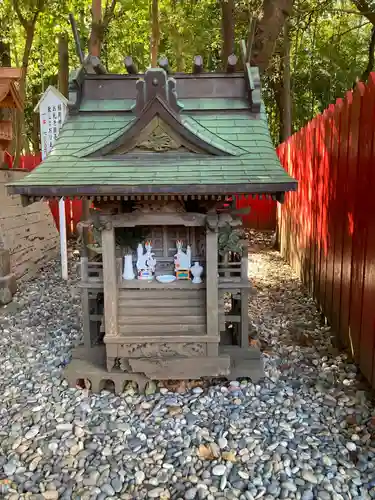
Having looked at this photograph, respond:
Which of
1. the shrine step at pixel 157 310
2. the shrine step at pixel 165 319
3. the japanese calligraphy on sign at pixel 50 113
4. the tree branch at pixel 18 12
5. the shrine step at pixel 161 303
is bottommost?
the shrine step at pixel 165 319

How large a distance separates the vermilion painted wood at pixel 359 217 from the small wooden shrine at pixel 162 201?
0.95 meters

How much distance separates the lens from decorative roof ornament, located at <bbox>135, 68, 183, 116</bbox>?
459 centimetres

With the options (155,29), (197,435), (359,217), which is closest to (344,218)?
(359,217)

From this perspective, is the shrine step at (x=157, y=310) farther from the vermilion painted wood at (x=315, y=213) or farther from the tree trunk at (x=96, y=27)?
the tree trunk at (x=96, y=27)

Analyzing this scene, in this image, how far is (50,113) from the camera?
357 inches

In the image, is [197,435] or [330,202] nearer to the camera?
[197,435]

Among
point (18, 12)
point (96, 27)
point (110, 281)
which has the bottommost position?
point (110, 281)

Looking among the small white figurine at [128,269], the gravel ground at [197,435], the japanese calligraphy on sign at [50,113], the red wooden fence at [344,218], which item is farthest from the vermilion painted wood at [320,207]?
the japanese calligraphy on sign at [50,113]

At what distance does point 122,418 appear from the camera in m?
4.40

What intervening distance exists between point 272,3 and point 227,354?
7193 millimetres

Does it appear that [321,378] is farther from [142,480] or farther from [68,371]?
[68,371]

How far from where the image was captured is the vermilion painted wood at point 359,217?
4.62 meters

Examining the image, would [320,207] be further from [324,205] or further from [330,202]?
[330,202]

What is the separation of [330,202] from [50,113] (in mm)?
5950
